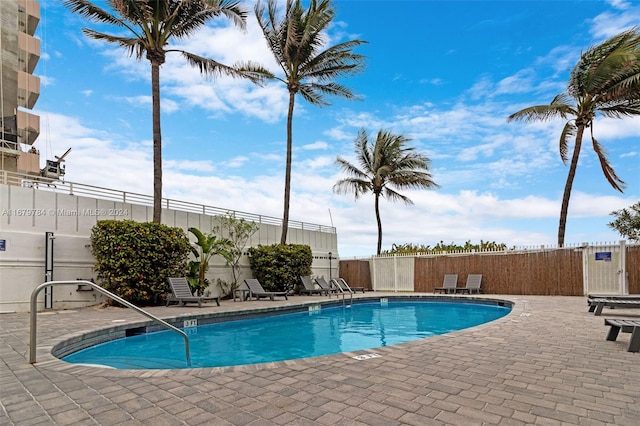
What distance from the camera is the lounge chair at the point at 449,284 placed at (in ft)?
57.5

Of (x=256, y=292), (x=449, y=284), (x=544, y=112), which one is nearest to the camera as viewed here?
(x=256, y=292)

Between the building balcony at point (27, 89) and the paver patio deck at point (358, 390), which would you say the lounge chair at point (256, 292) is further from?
the building balcony at point (27, 89)

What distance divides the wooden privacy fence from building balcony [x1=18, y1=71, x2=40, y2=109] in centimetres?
2291

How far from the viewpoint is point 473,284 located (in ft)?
55.8

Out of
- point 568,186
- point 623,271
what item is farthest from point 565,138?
point 623,271

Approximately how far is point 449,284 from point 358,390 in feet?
51.0

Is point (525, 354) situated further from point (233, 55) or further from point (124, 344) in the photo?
point (233, 55)

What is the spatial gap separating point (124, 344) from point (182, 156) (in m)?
9.90

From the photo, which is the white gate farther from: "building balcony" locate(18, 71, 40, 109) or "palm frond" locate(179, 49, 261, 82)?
"building balcony" locate(18, 71, 40, 109)

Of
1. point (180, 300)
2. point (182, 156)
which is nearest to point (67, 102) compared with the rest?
point (182, 156)

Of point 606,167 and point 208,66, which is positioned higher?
point 208,66

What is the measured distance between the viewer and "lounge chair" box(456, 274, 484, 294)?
16.9m

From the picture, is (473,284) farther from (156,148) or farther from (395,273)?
(156,148)

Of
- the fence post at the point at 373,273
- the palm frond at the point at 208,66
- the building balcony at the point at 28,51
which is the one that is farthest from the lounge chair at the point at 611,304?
the building balcony at the point at 28,51
